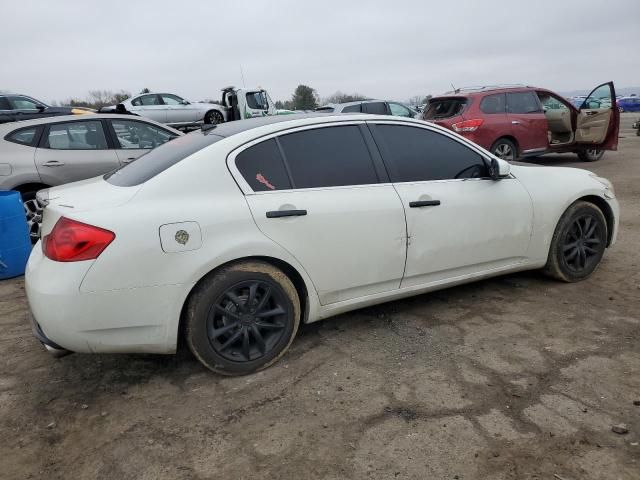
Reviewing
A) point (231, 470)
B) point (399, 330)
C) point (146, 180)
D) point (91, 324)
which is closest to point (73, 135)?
point (146, 180)

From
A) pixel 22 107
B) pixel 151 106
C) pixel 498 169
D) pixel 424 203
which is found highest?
pixel 22 107

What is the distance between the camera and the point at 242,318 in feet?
9.34

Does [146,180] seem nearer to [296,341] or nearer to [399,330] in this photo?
[296,341]

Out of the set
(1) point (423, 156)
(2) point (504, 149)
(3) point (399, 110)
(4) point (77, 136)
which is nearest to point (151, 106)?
(3) point (399, 110)

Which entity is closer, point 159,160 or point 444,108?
point 159,160

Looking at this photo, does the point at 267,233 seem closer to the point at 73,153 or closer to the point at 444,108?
the point at 73,153

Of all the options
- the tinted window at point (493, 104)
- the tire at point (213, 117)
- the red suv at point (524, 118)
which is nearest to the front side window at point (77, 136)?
the red suv at point (524, 118)

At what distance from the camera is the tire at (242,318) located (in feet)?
8.93

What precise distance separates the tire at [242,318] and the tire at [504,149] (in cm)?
766

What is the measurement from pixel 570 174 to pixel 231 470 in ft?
11.4

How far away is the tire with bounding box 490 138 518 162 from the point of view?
9.51 m

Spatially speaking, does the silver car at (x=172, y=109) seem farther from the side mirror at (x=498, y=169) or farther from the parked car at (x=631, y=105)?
the parked car at (x=631, y=105)

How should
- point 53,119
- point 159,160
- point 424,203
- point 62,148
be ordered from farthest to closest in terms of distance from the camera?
1. point 53,119
2. point 62,148
3. point 424,203
4. point 159,160

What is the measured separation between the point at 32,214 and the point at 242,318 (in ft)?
13.5
